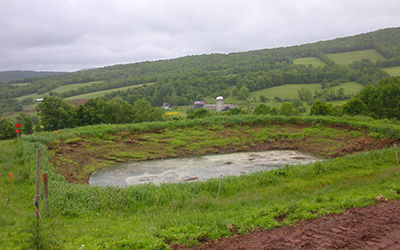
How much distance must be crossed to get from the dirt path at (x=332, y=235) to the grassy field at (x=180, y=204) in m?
0.43

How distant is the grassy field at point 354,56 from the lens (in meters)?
87.9

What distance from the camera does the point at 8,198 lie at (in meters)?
14.0

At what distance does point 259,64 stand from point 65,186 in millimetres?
86725

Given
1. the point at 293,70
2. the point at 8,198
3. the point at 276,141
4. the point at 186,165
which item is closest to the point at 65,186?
the point at 8,198

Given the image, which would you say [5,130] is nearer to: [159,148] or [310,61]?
[159,148]

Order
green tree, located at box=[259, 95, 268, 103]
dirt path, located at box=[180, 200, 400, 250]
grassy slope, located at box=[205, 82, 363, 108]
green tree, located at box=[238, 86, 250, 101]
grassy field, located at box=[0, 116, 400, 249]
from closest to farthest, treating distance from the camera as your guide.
A: dirt path, located at box=[180, 200, 400, 250] < grassy field, located at box=[0, 116, 400, 249] < grassy slope, located at box=[205, 82, 363, 108] < green tree, located at box=[259, 95, 268, 103] < green tree, located at box=[238, 86, 250, 101]

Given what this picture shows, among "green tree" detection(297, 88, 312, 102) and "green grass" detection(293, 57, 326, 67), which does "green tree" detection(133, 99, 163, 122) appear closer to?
"green tree" detection(297, 88, 312, 102)

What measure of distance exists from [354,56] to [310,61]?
521 inches

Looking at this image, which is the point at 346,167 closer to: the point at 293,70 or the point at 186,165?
the point at 186,165

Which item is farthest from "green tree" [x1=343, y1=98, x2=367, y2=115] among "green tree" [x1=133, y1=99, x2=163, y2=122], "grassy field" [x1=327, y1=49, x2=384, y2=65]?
"grassy field" [x1=327, y1=49, x2=384, y2=65]

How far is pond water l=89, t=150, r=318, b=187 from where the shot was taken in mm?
21369

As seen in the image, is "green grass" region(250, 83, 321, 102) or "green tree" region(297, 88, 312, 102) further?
"green grass" region(250, 83, 321, 102)

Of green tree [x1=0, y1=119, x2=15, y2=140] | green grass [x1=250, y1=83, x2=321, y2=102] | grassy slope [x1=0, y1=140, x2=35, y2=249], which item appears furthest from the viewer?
green grass [x1=250, y1=83, x2=321, y2=102]

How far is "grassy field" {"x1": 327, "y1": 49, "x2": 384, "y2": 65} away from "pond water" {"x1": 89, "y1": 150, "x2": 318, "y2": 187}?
73.3m
